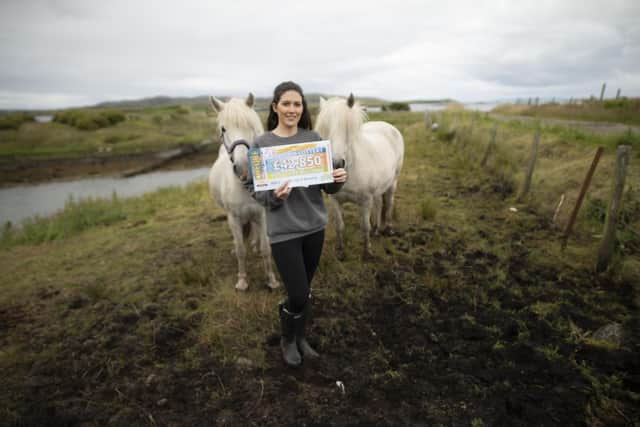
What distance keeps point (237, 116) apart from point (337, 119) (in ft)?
3.32

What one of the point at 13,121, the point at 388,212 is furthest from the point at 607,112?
the point at 13,121

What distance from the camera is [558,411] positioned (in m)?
2.03

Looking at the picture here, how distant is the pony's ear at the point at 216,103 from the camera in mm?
2837

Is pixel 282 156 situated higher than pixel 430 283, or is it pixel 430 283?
pixel 282 156

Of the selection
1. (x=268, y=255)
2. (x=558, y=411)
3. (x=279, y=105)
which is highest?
(x=279, y=105)

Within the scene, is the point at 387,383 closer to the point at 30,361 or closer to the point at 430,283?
the point at 430,283

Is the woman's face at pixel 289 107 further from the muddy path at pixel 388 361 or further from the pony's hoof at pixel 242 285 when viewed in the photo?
the pony's hoof at pixel 242 285

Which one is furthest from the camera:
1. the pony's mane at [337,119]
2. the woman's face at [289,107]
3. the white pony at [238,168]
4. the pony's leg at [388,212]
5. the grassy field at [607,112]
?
the grassy field at [607,112]

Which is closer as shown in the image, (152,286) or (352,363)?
(352,363)

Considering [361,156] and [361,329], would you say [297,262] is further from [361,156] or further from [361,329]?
[361,156]

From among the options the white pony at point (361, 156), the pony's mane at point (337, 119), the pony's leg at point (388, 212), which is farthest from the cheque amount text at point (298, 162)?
the pony's leg at point (388, 212)

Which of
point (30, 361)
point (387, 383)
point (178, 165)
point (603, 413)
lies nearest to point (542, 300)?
point (603, 413)

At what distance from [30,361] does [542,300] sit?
212 inches

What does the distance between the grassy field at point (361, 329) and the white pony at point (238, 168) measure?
0.57 m
